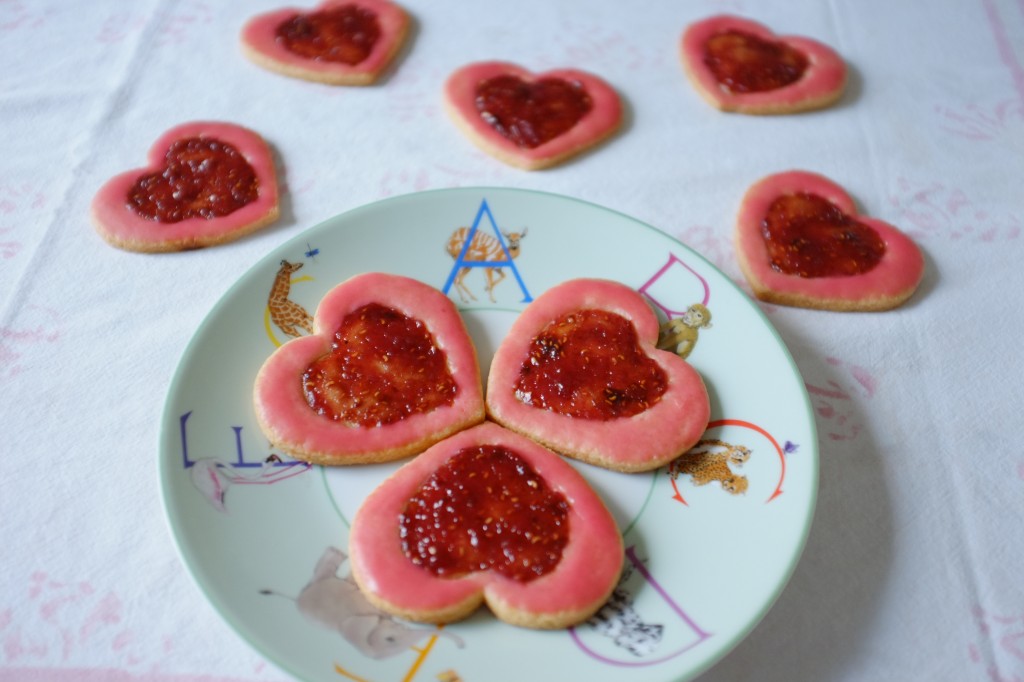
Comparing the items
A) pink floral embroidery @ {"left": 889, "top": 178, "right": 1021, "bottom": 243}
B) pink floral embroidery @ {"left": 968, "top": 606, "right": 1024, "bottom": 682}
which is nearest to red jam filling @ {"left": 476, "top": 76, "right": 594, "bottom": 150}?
pink floral embroidery @ {"left": 889, "top": 178, "right": 1021, "bottom": 243}

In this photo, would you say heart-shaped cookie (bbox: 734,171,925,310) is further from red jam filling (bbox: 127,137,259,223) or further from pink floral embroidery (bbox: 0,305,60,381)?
pink floral embroidery (bbox: 0,305,60,381)

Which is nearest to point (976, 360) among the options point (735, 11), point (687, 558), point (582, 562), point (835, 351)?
point (835, 351)

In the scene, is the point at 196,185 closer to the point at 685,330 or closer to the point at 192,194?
the point at 192,194

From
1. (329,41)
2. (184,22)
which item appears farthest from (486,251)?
(184,22)

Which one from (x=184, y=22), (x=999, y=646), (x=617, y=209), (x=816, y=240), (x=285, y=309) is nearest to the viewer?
(x=999, y=646)

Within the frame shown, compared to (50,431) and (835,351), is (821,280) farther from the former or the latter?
(50,431)

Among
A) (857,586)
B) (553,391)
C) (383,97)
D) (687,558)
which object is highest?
(383,97)
